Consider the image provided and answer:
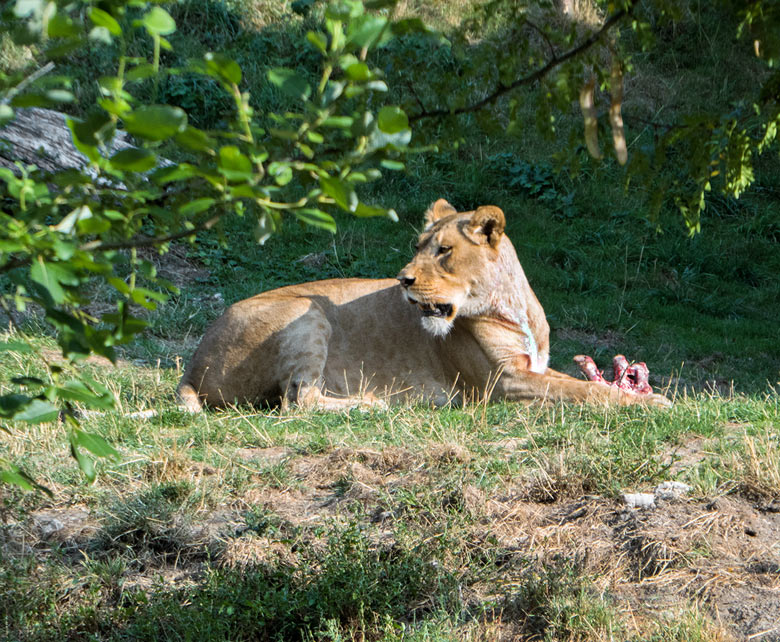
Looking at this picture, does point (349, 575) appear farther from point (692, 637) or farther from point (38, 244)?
point (38, 244)

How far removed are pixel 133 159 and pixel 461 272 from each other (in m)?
4.78

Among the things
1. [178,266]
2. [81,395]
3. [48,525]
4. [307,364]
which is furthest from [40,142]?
[81,395]

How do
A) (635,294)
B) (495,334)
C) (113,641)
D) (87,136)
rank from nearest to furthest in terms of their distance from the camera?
1. (87,136)
2. (113,641)
3. (495,334)
4. (635,294)

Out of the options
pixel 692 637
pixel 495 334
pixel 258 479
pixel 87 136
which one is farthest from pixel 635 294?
pixel 87 136

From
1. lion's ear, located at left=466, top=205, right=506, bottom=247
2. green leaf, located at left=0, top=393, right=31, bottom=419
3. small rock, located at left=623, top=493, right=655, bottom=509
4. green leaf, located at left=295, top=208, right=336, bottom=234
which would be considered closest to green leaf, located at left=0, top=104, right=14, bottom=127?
green leaf, located at left=295, top=208, right=336, bottom=234

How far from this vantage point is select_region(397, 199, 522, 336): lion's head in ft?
20.6

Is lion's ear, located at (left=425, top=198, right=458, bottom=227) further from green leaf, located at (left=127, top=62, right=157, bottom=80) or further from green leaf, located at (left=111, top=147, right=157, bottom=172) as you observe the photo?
green leaf, located at (left=111, top=147, right=157, bottom=172)

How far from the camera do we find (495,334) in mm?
6578

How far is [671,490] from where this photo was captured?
4.18 m

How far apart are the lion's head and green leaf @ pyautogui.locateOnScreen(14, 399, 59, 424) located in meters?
4.16

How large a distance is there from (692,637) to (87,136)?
264 cm

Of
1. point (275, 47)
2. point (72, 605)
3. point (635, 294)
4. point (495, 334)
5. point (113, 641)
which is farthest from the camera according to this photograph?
point (275, 47)

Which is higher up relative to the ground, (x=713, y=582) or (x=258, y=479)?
(x=713, y=582)

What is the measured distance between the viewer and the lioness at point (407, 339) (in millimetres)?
6406
